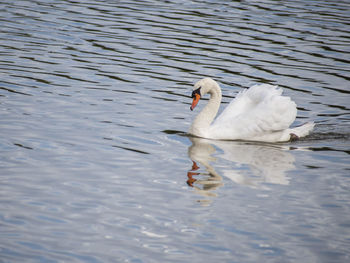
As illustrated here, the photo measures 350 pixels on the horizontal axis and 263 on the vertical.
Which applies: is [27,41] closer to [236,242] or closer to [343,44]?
[343,44]

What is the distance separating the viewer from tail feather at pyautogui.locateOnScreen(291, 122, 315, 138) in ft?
39.0

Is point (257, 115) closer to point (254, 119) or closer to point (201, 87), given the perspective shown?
point (254, 119)

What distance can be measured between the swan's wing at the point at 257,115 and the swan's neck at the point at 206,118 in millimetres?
166

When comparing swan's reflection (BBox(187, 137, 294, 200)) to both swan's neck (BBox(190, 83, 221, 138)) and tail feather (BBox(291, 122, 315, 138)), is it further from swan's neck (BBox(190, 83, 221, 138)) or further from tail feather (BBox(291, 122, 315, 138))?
tail feather (BBox(291, 122, 315, 138))

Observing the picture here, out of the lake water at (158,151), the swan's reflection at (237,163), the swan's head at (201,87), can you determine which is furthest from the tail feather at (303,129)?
the swan's head at (201,87)

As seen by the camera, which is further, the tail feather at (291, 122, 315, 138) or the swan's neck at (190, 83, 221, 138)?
the tail feather at (291, 122, 315, 138)

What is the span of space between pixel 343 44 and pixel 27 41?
984cm

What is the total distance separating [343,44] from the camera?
19953mm

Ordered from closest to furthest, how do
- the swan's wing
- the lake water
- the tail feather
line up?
the lake water, the swan's wing, the tail feather

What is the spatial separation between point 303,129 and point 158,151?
305 centimetres

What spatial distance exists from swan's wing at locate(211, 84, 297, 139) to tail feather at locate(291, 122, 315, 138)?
0.21 metres

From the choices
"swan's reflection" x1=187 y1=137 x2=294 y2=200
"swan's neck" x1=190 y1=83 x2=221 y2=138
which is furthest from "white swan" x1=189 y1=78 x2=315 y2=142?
"swan's reflection" x1=187 y1=137 x2=294 y2=200

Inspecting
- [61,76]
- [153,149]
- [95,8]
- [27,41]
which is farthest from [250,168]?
[95,8]

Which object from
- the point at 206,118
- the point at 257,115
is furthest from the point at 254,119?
the point at 206,118
